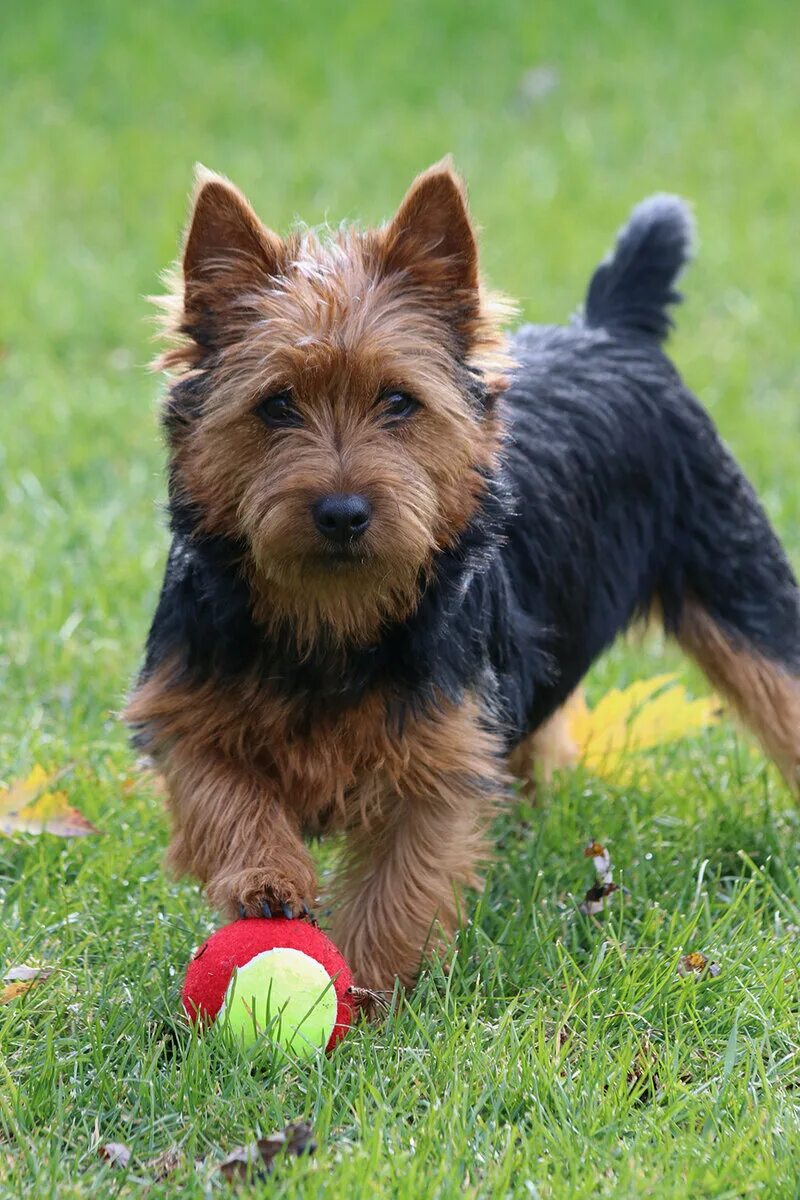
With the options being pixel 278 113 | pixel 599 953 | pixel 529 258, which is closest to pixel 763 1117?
pixel 599 953

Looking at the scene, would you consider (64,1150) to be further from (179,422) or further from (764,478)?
(764,478)

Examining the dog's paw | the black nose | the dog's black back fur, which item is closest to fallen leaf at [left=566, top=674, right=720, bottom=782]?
the dog's black back fur

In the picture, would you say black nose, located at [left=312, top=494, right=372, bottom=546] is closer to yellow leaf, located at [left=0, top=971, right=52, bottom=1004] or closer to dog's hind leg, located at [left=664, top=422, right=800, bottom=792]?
yellow leaf, located at [left=0, top=971, right=52, bottom=1004]

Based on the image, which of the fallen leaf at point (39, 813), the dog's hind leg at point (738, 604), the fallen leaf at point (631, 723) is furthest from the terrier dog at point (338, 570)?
the fallen leaf at point (631, 723)

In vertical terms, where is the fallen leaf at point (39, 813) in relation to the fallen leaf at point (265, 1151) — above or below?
below

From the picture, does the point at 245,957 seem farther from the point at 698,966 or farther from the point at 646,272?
the point at 646,272

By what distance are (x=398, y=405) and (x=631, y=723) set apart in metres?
1.84

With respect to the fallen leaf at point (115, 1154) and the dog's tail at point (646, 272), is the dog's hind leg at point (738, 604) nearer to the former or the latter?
the dog's tail at point (646, 272)

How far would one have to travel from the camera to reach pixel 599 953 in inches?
129

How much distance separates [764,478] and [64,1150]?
15.5ft

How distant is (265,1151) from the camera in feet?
8.62

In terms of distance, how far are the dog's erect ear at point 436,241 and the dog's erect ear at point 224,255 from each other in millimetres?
255

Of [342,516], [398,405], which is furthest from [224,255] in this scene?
[342,516]

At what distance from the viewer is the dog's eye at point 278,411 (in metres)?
3.12
